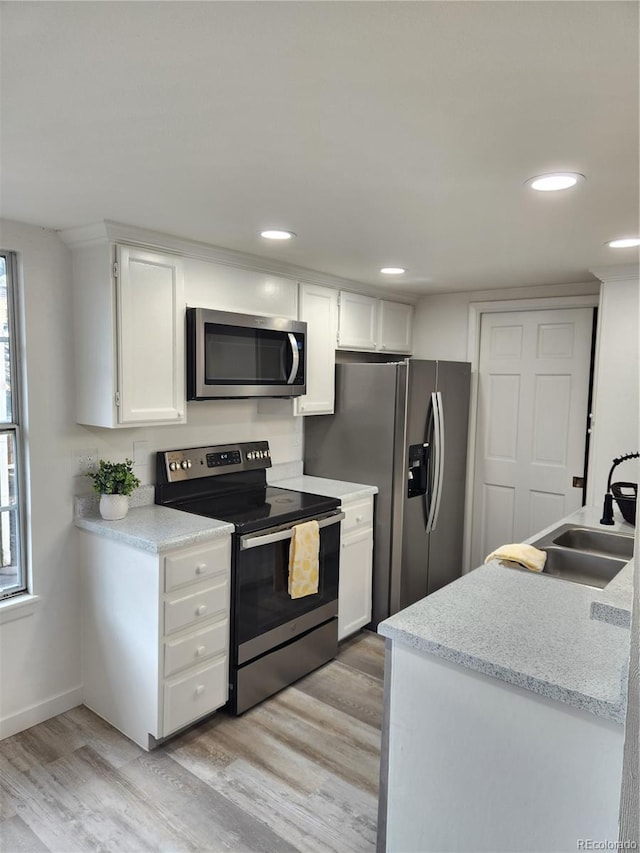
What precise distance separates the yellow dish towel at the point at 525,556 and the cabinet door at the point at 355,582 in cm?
123

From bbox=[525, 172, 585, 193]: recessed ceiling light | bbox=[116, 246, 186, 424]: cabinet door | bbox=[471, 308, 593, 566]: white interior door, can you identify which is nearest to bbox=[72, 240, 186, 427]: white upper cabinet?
bbox=[116, 246, 186, 424]: cabinet door

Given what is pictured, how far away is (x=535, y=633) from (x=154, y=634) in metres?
1.52

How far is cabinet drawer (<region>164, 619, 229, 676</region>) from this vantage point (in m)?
2.38

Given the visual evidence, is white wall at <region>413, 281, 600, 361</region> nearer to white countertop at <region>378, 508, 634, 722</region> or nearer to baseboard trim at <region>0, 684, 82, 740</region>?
white countertop at <region>378, 508, 634, 722</region>

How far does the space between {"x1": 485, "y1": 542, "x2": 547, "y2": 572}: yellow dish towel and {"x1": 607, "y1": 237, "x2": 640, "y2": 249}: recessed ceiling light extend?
140cm

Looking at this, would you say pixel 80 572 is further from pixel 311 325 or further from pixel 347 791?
pixel 311 325

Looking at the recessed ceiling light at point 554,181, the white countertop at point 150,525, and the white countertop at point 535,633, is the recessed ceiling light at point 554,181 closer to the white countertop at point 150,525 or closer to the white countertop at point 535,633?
the white countertop at point 535,633

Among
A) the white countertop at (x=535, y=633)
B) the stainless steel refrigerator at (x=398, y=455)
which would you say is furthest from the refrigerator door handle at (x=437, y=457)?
the white countertop at (x=535, y=633)

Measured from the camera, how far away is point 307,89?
47.6 inches

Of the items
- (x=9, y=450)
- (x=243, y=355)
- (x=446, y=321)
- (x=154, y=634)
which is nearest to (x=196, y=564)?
(x=154, y=634)

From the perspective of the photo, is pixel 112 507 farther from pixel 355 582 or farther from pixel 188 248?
pixel 355 582

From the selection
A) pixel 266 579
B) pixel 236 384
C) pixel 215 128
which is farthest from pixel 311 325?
pixel 215 128

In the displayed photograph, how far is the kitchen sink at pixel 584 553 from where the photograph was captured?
2.24 m

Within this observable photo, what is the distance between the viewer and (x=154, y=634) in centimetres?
235
